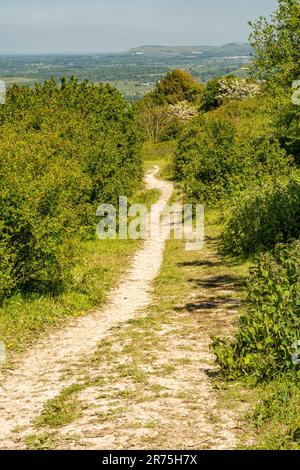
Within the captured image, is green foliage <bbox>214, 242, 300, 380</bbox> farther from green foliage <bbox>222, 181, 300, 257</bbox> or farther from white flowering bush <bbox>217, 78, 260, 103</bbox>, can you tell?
white flowering bush <bbox>217, 78, 260, 103</bbox>

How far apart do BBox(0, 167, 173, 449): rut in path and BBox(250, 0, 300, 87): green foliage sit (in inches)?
259

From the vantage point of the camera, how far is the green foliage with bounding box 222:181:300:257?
16172 millimetres

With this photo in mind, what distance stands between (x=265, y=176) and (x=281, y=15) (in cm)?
767

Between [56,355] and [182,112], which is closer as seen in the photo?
[56,355]

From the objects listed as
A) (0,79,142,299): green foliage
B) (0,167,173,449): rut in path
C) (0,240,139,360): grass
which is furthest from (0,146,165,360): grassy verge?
A: (0,79,142,299): green foliage

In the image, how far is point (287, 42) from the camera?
54.0ft

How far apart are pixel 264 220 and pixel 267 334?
9.32 meters

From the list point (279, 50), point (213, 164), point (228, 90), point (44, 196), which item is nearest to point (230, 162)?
point (213, 164)

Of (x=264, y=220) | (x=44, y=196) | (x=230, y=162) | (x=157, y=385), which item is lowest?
(x=157, y=385)

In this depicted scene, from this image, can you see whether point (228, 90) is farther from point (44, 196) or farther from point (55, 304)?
point (55, 304)

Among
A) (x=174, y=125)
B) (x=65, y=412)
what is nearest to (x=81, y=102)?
(x=65, y=412)

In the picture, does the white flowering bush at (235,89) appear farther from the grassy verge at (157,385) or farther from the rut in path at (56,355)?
the grassy verge at (157,385)

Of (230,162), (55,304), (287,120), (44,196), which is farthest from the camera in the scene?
(230,162)

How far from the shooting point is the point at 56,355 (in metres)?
10.2
